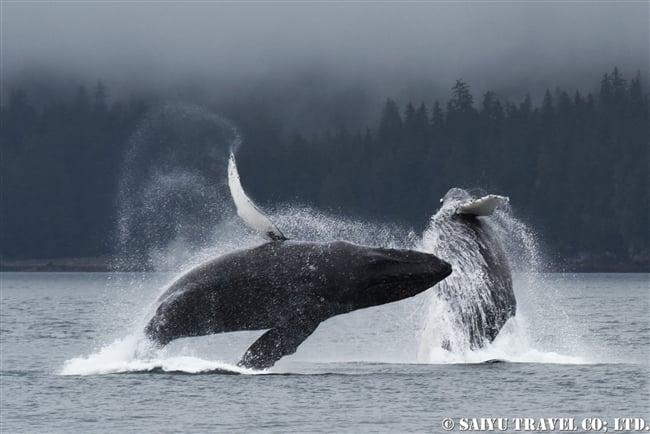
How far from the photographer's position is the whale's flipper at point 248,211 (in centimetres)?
2153

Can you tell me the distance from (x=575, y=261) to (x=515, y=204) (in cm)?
1956

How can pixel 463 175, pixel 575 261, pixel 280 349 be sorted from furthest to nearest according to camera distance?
pixel 463 175 < pixel 575 261 < pixel 280 349

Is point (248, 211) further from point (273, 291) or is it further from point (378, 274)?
point (378, 274)

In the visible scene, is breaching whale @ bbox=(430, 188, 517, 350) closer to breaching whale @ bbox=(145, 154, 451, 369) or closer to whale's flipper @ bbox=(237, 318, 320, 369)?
breaching whale @ bbox=(145, 154, 451, 369)

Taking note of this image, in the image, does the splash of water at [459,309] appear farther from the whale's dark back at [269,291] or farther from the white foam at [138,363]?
the white foam at [138,363]

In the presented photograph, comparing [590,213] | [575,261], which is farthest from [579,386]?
[590,213]

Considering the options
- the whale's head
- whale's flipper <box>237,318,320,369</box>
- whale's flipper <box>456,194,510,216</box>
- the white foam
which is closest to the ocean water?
the white foam

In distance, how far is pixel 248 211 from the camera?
21547mm

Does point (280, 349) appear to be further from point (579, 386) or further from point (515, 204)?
point (515, 204)

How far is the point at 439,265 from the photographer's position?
838 inches

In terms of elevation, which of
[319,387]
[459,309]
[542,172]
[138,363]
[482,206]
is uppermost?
[542,172]

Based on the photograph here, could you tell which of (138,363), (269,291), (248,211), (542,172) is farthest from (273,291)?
(542,172)

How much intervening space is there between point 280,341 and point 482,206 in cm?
525

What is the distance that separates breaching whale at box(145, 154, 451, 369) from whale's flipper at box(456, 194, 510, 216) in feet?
11.3
